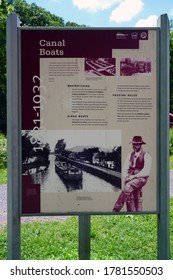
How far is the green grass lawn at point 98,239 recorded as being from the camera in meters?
5.08

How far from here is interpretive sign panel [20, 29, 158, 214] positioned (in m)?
3.62

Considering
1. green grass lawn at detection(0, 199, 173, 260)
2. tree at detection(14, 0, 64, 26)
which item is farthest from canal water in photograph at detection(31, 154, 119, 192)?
tree at detection(14, 0, 64, 26)

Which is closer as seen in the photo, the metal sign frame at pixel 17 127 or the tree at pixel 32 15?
the metal sign frame at pixel 17 127

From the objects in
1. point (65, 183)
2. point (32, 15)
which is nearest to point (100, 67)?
point (65, 183)

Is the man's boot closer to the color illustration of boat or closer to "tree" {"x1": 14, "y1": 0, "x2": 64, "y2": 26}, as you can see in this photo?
the color illustration of boat

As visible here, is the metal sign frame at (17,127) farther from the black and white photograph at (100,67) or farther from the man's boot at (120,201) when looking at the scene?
the black and white photograph at (100,67)

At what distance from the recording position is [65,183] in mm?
3693

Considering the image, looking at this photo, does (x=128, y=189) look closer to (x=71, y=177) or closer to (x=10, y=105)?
(x=71, y=177)

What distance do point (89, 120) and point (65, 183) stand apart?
2.00 feet

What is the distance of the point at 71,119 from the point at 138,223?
3372 mm

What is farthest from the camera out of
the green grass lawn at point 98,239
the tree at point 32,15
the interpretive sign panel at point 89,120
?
the tree at point 32,15

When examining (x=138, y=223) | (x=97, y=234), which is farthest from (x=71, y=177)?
(x=138, y=223)

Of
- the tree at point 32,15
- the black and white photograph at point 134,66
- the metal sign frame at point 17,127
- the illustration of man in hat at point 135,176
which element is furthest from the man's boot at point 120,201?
the tree at point 32,15

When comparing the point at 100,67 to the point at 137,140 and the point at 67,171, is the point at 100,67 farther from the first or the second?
the point at 67,171
